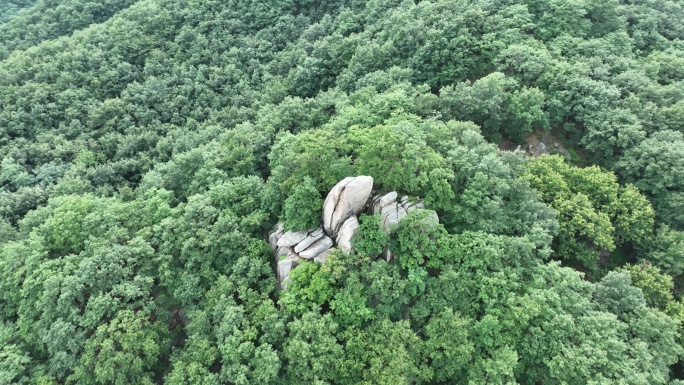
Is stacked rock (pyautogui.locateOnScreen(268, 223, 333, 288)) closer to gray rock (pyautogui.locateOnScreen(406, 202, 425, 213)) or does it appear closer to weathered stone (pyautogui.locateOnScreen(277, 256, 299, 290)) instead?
weathered stone (pyautogui.locateOnScreen(277, 256, 299, 290))

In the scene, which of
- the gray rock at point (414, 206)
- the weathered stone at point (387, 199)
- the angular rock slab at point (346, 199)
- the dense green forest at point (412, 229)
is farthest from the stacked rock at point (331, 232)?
the gray rock at point (414, 206)

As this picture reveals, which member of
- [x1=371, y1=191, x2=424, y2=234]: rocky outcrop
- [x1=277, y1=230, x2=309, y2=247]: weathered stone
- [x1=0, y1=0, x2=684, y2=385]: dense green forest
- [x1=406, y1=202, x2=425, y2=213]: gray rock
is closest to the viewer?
[x1=0, y1=0, x2=684, y2=385]: dense green forest

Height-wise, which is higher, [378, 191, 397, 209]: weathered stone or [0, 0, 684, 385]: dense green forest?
[378, 191, 397, 209]: weathered stone

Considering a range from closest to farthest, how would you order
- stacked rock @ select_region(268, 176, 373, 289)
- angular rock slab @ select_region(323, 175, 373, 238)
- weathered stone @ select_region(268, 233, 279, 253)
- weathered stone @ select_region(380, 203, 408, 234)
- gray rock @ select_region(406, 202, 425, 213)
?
angular rock slab @ select_region(323, 175, 373, 238), stacked rock @ select_region(268, 176, 373, 289), weathered stone @ select_region(380, 203, 408, 234), gray rock @ select_region(406, 202, 425, 213), weathered stone @ select_region(268, 233, 279, 253)

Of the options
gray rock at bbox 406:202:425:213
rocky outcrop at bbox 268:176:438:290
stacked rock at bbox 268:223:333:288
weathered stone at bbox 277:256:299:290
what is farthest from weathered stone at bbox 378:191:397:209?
weathered stone at bbox 277:256:299:290

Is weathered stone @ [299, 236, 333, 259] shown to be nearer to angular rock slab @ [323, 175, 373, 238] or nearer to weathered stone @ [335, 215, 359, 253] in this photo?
angular rock slab @ [323, 175, 373, 238]

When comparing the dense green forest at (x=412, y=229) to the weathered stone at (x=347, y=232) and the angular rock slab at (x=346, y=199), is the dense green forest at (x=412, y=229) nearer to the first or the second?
the weathered stone at (x=347, y=232)

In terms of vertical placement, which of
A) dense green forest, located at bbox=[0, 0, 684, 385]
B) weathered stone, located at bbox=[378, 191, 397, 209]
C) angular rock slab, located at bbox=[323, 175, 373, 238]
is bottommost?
dense green forest, located at bbox=[0, 0, 684, 385]

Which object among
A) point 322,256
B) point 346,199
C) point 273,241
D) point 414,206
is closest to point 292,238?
point 273,241

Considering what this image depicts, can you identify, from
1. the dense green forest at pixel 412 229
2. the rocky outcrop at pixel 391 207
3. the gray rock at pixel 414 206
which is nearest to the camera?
the dense green forest at pixel 412 229

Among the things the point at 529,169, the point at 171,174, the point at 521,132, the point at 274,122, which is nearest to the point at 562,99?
the point at 521,132

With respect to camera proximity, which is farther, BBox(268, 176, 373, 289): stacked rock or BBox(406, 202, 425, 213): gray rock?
BBox(406, 202, 425, 213): gray rock
